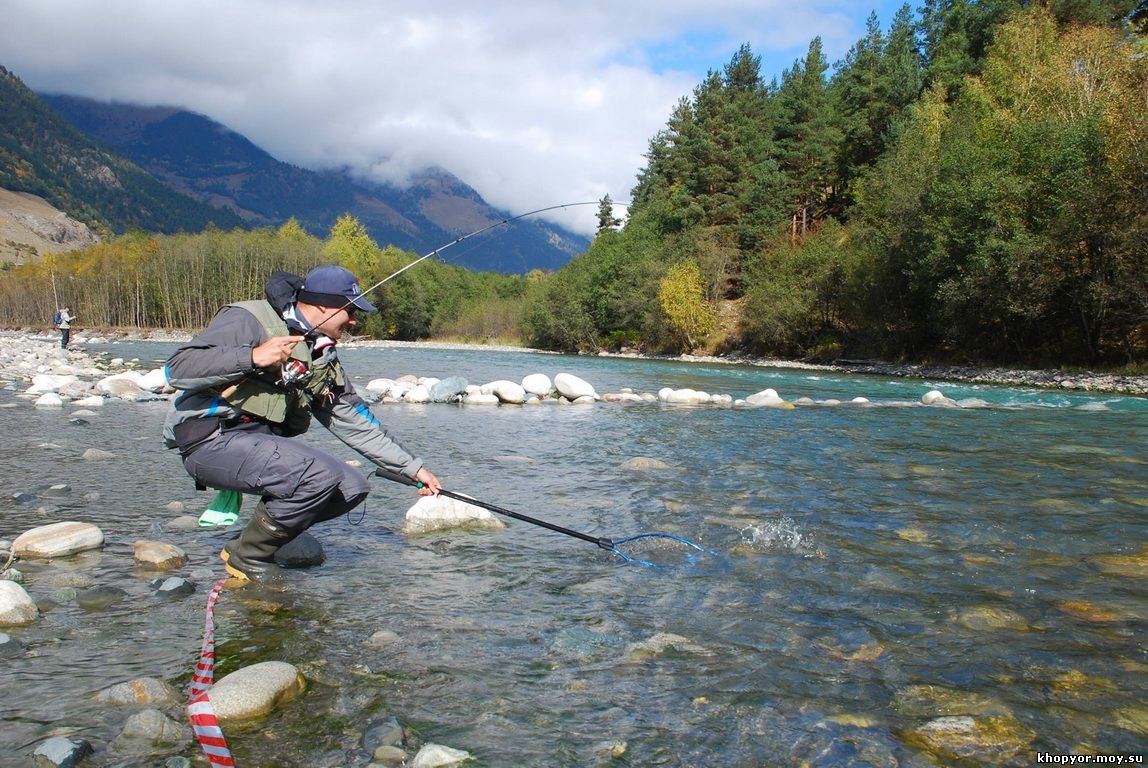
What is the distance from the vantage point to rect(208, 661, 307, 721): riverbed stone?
3137mm

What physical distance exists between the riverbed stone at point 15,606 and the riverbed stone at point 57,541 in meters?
1.18

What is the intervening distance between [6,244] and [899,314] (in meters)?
222

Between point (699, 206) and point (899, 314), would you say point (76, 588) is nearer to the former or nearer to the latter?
point (899, 314)

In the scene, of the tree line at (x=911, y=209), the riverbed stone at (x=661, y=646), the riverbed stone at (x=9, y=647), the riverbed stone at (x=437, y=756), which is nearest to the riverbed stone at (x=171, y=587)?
the riverbed stone at (x=9, y=647)

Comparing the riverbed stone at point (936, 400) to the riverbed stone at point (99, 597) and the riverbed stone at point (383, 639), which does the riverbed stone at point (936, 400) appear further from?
the riverbed stone at point (99, 597)

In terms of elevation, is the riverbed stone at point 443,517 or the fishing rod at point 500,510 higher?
the fishing rod at point 500,510

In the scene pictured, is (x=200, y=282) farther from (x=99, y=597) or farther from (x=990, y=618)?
(x=990, y=618)

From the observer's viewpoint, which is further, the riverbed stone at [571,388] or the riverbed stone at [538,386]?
the riverbed stone at [538,386]

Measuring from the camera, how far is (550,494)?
7953 mm

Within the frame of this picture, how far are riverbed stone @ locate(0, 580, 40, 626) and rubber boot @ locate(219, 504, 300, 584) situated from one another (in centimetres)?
109

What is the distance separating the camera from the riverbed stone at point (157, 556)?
5.11 m

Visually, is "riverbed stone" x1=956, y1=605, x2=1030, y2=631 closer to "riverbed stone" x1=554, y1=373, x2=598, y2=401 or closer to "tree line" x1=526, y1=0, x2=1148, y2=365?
"riverbed stone" x1=554, y1=373, x2=598, y2=401

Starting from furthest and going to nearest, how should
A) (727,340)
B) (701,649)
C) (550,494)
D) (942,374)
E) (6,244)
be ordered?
(6,244) → (727,340) → (942,374) → (550,494) → (701,649)

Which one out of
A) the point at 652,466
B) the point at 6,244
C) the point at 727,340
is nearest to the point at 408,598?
the point at 652,466
